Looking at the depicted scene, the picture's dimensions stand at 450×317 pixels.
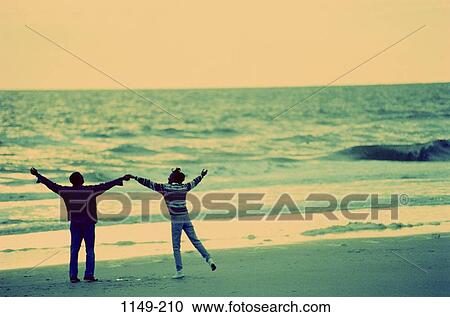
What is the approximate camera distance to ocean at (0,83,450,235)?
48.0 feet

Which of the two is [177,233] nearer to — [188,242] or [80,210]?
[80,210]

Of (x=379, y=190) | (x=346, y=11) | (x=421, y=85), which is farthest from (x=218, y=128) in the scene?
(x=379, y=190)

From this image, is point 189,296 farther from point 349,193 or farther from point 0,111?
point 0,111

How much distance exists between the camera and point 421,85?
2138 cm

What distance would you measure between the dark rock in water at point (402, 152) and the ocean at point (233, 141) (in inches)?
2.4

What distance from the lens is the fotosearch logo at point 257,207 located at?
10844 mm

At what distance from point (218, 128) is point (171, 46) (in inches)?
305

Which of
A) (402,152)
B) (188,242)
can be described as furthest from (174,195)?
(402,152)

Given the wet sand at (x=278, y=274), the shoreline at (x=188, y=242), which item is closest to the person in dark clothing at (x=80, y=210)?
the wet sand at (x=278, y=274)

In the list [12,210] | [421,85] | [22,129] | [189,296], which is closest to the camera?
[189,296]

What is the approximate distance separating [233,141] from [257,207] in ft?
47.1

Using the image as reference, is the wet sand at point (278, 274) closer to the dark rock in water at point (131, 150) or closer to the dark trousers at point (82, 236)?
the dark trousers at point (82, 236)

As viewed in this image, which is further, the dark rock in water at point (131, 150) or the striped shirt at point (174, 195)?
the dark rock in water at point (131, 150)

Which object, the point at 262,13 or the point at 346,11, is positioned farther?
the point at 262,13
